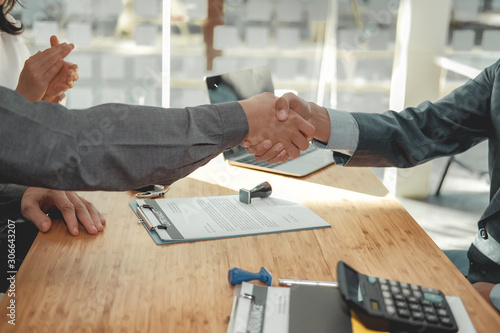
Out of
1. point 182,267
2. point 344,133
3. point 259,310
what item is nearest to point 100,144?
point 182,267

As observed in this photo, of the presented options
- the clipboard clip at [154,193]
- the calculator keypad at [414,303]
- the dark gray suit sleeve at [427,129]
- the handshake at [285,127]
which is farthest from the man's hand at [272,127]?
the calculator keypad at [414,303]

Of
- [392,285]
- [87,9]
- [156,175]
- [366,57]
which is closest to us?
[392,285]

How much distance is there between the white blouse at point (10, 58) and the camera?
5.11 feet

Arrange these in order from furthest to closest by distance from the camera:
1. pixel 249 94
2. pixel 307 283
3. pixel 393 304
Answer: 1. pixel 249 94
2. pixel 307 283
3. pixel 393 304

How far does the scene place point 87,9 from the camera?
2752 millimetres

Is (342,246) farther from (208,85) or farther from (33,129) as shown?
(208,85)

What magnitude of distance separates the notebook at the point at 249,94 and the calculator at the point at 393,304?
25.7 inches

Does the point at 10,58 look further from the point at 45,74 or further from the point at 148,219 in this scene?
the point at 148,219

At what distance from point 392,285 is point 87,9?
99.0 inches

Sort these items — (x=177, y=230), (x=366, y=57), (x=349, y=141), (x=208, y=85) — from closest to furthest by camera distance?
(x=177, y=230), (x=349, y=141), (x=208, y=85), (x=366, y=57)

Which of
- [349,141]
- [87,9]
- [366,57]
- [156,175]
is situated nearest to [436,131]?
[349,141]

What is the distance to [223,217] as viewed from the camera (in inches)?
42.2

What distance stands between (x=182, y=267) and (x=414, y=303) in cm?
38

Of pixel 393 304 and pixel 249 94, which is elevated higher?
pixel 249 94
